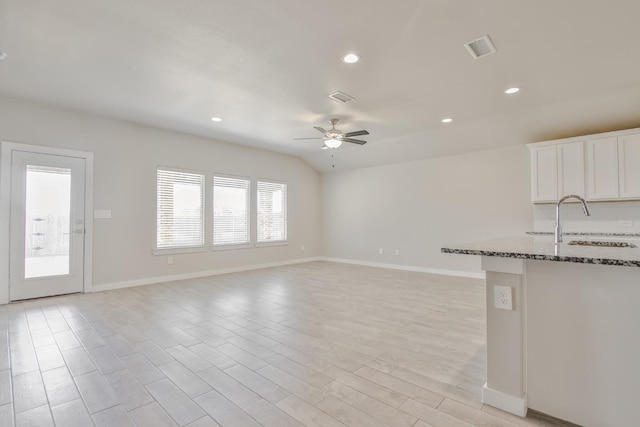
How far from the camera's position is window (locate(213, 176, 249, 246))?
6578mm

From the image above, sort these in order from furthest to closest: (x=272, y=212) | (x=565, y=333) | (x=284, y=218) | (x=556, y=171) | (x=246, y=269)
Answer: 1. (x=284, y=218)
2. (x=272, y=212)
3. (x=246, y=269)
4. (x=556, y=171)
5. (x=565, y=333)

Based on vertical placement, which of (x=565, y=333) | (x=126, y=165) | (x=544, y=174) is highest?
(x=126, y=165)

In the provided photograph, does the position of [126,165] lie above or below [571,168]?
above

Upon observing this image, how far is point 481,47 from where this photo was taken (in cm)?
295

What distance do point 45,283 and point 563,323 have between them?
20.5 ft

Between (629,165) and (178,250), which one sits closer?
(629,165)

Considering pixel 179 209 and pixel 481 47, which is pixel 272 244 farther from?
pixel 481 47

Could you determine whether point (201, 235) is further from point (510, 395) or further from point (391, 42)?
point (510, 395)

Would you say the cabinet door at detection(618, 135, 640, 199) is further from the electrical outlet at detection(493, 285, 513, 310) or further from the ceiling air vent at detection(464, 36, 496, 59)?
the electrical outlet at detection(493, 285, 513, 310)

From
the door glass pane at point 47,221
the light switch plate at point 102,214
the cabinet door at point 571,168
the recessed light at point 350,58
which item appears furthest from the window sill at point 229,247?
the cabinet door at point 571,168

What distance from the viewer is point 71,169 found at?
4.77m

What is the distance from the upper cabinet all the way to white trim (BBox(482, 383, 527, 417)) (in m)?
4.36

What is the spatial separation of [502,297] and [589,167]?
14.4 feet

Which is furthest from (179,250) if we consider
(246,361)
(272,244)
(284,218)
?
(246,361)
